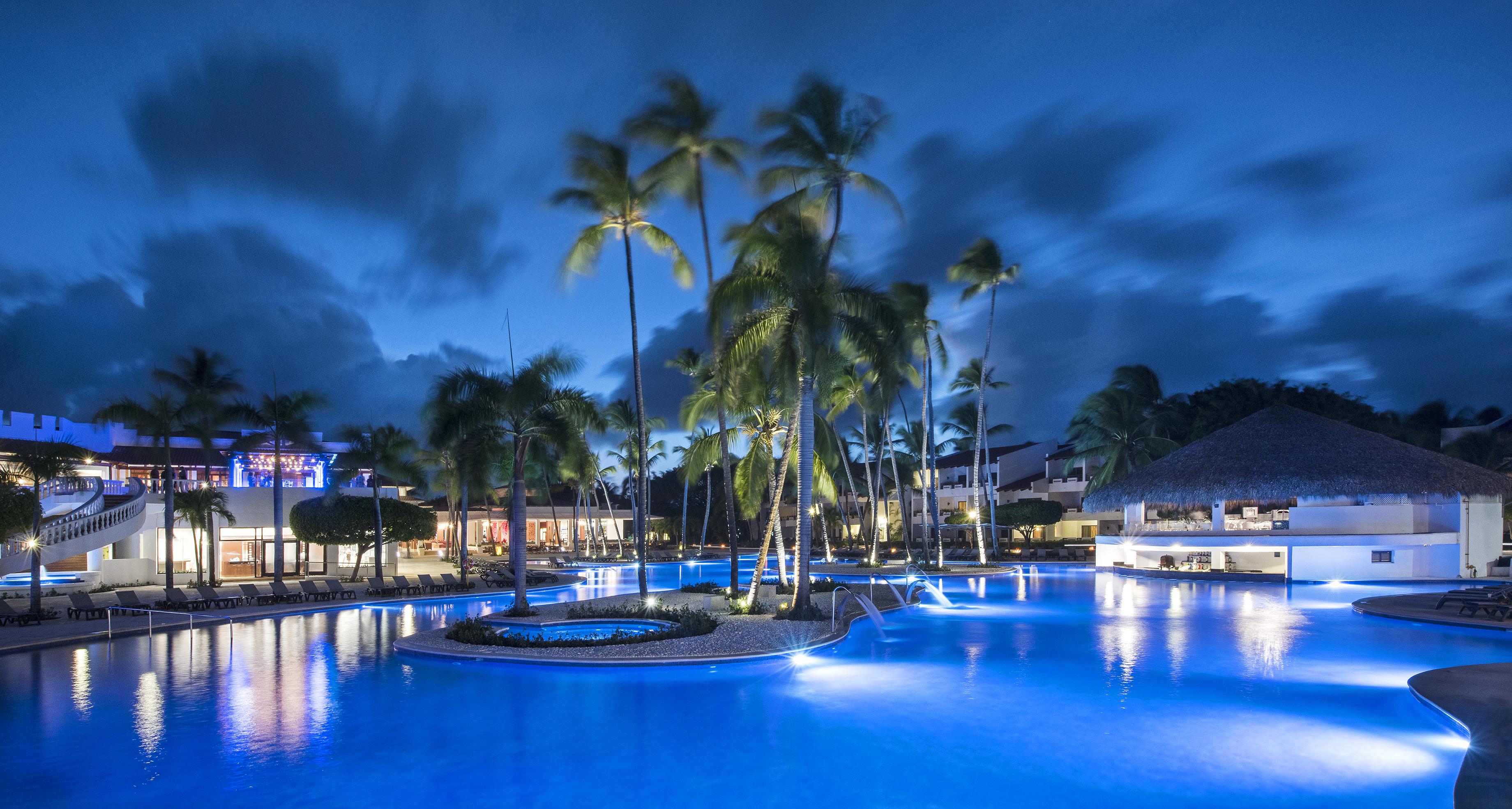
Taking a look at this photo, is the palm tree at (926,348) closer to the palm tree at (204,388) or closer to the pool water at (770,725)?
the pool water at (770,725)

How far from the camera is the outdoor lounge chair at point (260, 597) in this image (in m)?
23.9

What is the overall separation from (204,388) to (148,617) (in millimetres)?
8805

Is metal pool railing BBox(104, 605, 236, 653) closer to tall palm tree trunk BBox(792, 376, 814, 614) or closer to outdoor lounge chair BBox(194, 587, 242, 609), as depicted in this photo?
outdoor lounge chair BBox(194, 587, 242, 609)

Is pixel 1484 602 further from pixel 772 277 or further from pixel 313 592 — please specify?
pixel 313 592

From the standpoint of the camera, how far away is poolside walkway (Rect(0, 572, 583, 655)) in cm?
1695

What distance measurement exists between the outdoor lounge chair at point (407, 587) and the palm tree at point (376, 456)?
2.31 meters

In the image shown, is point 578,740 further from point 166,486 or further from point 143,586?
point 143,586

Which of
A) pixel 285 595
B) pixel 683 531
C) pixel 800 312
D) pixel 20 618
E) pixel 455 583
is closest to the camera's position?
pixel 800 312

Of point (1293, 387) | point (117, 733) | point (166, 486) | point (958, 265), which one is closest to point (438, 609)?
point (166, 486)

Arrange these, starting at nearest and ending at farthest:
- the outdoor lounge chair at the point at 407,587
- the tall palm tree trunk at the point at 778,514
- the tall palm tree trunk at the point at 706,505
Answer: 1. the tall palm tree trunk at the point at 778,514
2. the outdoor lounge chair at the point at 407,587
3. the tall palm tree trunk at the point at 706,505

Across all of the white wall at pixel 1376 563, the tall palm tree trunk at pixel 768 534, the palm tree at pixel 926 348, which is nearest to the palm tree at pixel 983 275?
the palm tree at pixel 926 348

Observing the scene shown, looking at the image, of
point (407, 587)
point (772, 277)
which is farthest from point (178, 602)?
point (772, 277)

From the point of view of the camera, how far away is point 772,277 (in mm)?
17438

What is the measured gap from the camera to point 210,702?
1150cm
